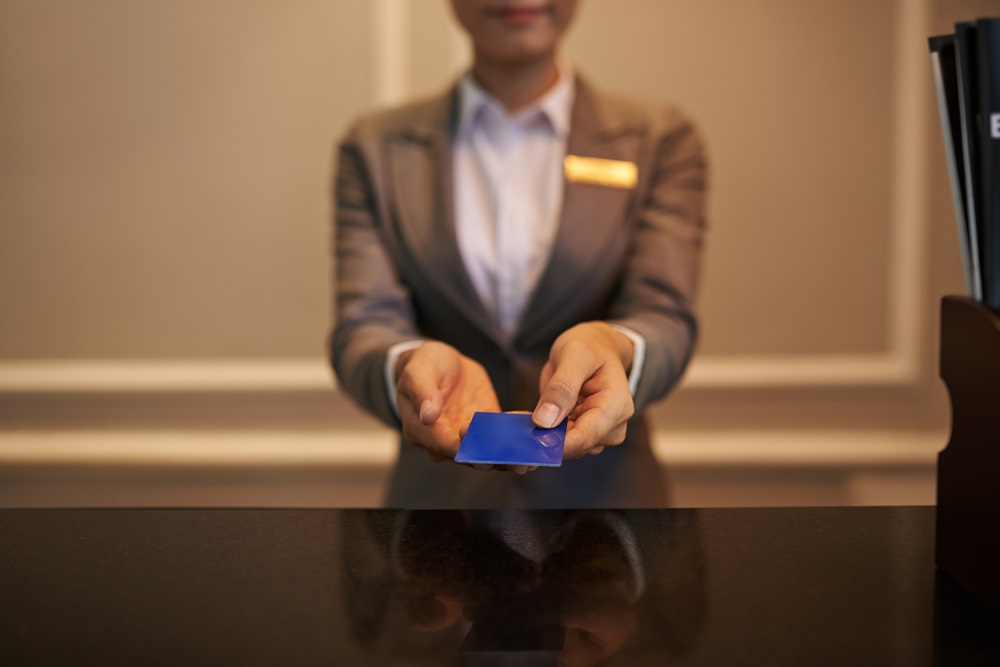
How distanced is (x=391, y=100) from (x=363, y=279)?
0.81 m

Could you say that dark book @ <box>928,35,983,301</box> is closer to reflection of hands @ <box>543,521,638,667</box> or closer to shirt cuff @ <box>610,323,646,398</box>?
reflection of hands @ <box>543,521,638,667</box>

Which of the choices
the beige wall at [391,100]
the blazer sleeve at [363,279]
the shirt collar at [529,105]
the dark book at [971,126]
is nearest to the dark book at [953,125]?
the dark book at [971,126]

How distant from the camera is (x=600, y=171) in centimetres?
128

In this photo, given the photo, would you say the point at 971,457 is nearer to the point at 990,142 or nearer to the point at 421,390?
the point at 990,142

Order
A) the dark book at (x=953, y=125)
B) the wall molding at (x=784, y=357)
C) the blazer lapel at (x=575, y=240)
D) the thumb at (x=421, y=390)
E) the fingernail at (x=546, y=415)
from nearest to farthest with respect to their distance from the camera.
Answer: the dark book at (x=953, y=125) → the fingernail at (x=546, y=415) → the thumb at (x=421, y=390) → the blazer lapel at (x=575, y=240) → the wall molding at (x=784, y=357)

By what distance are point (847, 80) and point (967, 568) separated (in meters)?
1.67

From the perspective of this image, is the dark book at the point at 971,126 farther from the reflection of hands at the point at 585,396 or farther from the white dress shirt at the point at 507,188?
the white dress shirt at the point at 507,188

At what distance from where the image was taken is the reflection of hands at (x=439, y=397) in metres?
0.77

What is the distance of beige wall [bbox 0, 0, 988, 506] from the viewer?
1.94 m

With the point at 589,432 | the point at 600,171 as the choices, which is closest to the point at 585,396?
the point at 589,432

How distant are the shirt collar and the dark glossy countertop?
809 millimetres

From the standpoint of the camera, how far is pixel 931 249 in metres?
1.96

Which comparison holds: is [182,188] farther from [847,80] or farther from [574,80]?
[847,80]

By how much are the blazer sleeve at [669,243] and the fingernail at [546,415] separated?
17.6 inches
